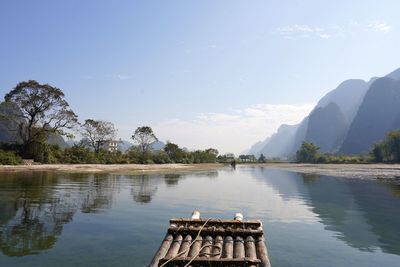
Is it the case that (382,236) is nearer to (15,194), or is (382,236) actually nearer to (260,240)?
(260,240)

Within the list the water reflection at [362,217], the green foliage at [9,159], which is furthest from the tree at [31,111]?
the water reflection at [362,217]

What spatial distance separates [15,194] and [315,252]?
69.5 feet

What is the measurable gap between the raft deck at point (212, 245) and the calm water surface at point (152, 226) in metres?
1.45

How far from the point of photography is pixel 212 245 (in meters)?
10.0

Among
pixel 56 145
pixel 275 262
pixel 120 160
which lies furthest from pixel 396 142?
pixel 275 262

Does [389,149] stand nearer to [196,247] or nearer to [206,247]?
[206,247]

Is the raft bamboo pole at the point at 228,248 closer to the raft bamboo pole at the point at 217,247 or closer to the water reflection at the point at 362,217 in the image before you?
the raft bamboo pole at the point at 217,247

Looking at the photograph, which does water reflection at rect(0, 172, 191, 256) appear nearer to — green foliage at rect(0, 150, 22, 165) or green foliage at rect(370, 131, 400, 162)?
green foliage at rect(0, 150, 22, 165)

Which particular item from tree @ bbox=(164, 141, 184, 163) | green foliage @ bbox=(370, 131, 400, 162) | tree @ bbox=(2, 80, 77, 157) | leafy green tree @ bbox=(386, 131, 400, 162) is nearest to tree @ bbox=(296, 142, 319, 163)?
green foliage @ bbox=(370, 131, 400, 162)

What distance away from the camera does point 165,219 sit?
18.4 meters

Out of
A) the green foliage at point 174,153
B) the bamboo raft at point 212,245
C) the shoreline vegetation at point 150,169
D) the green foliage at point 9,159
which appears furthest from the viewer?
the green foliage at point 174,153

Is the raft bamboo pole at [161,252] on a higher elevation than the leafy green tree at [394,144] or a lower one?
lower

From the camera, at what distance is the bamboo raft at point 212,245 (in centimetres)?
854

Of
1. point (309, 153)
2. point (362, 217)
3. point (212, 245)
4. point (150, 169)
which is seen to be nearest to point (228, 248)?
point (212, 245)
